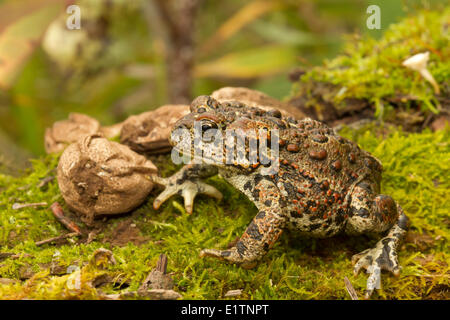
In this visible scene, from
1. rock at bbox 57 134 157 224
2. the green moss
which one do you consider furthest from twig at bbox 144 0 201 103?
rock at bbox 57 134 157 224

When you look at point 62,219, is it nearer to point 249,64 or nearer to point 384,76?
point 384,76

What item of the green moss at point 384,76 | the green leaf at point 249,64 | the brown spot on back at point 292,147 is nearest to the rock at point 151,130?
the brown spot on back at point 292,147

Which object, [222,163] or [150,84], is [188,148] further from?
[150,84]

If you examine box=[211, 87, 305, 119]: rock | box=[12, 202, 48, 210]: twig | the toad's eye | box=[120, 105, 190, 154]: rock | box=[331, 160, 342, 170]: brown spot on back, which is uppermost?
box=[211, 87, 305, 119]: rock

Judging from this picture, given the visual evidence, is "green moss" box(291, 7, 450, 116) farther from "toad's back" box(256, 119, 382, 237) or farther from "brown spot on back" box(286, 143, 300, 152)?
"brown spot on back" box(286, 143, 300, 152)

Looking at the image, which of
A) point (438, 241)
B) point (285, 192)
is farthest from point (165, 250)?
point (438, 241)
